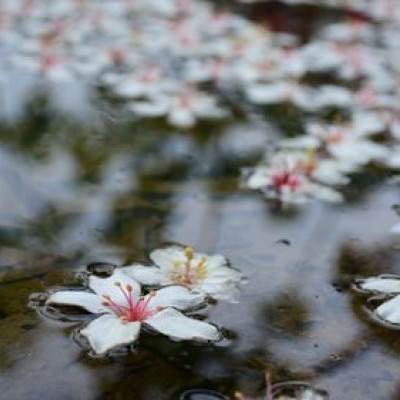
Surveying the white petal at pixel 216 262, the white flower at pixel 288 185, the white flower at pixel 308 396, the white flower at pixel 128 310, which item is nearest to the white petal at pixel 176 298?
the white flower at pixel 128 310

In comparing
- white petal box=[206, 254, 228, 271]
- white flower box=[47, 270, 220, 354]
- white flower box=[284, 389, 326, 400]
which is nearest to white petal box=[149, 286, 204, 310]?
white flower box=[47, 270, 220, 354]

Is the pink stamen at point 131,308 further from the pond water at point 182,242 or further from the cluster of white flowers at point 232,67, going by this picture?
the cluster of white flowers at point 232,67

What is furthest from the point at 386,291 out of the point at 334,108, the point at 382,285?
the point at 334,108

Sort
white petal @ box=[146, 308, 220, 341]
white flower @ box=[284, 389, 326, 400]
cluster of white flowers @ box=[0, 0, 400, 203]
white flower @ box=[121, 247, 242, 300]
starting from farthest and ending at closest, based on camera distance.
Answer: cluster of white flowers @ box=[0, 0, 400, 203] → white flower @ box=[121, 247, 242, 300] → white petal @ box=[146, 308, 220, 341] → white flower @ box=[284, 389, 326, 400]

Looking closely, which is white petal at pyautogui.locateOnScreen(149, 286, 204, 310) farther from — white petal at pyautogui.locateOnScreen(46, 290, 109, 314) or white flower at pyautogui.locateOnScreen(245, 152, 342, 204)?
white flower at pyautogui.locateOnScreen(245, 152, 342, 204)

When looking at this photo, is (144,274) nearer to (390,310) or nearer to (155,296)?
(155,296)

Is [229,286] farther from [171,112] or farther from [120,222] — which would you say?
[171,112]

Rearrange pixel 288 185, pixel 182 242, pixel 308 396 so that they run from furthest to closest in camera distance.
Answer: pixel 288 185
pixel 182 242
pixel 308 396
